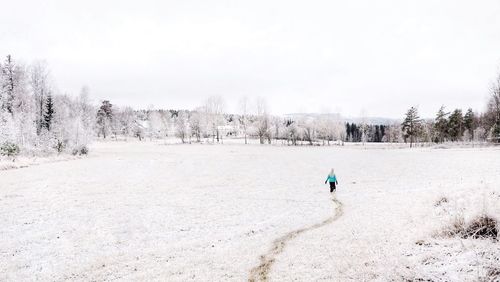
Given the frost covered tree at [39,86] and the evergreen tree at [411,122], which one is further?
the evergreen tree at [411,122]

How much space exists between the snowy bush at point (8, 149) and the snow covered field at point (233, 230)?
17.0m

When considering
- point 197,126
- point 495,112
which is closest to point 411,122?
point 495,112

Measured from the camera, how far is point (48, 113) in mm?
73500

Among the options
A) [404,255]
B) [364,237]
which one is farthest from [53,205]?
[404,255]

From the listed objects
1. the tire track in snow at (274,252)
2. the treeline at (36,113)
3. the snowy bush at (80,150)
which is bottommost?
the tire track in snow at (274,252)

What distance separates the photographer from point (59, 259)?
14.9 m

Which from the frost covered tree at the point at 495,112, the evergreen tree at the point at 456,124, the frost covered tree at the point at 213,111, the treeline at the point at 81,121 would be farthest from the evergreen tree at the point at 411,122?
the frost covered tree at the point at 213,111

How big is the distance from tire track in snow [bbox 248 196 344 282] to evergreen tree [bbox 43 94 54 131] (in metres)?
66.9

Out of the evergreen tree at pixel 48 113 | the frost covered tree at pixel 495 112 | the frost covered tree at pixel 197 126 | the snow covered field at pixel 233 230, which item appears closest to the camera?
the snow covered field at pixel 233 230

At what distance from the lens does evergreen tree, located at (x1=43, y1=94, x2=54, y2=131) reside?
72.4 meters


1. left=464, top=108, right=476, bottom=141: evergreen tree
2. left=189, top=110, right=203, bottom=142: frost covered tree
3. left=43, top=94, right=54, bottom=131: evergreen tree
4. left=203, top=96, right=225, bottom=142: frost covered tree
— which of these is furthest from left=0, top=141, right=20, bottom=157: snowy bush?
left=464, top=108, right=476, bottom=141: evergreen tree

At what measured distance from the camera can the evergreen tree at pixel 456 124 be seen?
116 m

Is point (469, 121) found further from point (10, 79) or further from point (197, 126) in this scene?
point (10, 79)

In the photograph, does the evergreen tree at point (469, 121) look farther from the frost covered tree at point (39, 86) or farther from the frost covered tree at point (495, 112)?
the frost covered tree at point (39, 86)
